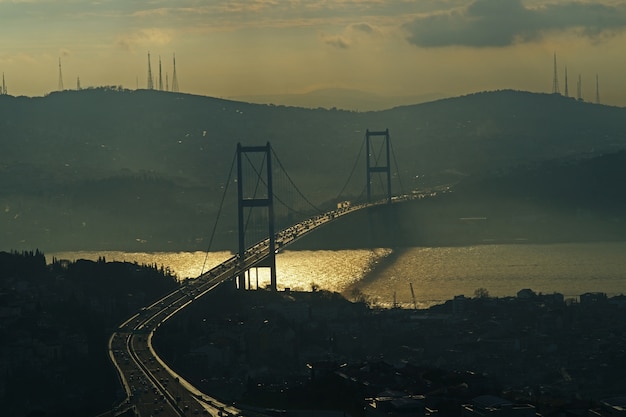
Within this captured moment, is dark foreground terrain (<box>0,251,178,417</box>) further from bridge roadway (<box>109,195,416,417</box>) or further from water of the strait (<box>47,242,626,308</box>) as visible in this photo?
water of the strait (<box>47,242,626,308</box>)

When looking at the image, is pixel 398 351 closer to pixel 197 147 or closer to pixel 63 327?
pixel 63 327

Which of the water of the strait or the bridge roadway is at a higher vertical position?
the water of the strait

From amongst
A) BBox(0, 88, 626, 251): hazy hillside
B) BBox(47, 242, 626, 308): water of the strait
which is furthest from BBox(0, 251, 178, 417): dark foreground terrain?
BBox(0, 88, 626, 251): hazy hillside

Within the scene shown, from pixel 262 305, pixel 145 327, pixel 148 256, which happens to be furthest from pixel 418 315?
pixel 148 256

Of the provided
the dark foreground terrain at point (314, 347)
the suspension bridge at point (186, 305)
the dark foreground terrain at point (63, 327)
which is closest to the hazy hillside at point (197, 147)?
the suspension bridge at point (186, 305)

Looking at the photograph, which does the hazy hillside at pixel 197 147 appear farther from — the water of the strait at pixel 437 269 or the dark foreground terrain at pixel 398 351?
the dark foreground terrain at pixel 398 351

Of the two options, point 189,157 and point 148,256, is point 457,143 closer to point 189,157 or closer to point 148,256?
point 189,157
